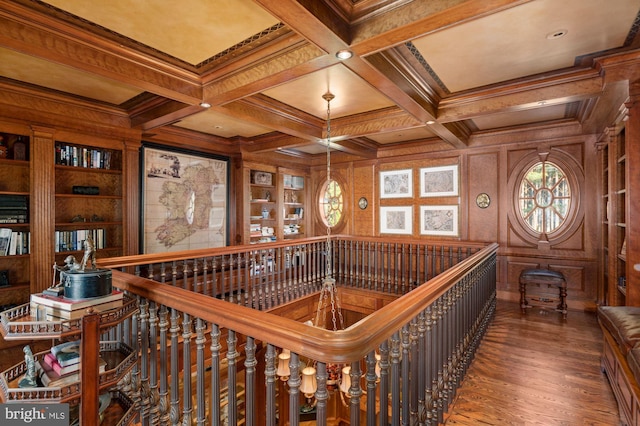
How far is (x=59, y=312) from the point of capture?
1507 millimetres

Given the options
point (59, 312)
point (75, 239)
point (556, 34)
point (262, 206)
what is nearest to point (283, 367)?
point (59, 312)

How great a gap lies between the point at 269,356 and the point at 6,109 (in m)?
4.48

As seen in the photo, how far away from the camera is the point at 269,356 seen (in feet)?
3.96

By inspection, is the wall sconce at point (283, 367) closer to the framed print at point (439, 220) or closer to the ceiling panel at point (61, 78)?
the ceiling panel at point (61, 78)

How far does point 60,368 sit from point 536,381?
3.31m

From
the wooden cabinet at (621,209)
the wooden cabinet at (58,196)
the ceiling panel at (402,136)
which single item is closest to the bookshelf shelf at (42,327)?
the wooden cabinet at (58,196)

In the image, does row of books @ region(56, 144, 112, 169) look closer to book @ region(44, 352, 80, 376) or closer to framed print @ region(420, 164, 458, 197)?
book @ region(44, 352, 80, 376)

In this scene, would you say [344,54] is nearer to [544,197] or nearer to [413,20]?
[413,20]

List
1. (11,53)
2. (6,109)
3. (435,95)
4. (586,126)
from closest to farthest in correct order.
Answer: (11,53) < (6,109) < (435,95) < (586,126)

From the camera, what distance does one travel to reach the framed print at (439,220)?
6184 millimetres

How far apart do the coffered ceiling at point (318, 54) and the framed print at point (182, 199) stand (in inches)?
37.4

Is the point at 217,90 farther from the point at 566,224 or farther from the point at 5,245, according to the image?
the point at 566,224

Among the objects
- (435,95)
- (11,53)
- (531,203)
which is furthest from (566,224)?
(11,53)

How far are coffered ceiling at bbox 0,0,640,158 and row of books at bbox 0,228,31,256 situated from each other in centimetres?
168
